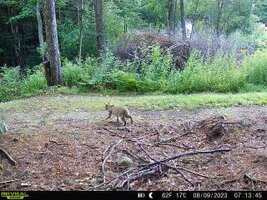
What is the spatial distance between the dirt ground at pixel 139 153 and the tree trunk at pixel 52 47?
4.20 m

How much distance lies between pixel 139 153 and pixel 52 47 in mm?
6993

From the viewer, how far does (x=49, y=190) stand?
4.73 metres

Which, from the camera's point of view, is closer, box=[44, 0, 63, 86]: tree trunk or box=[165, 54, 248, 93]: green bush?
box=[165, 54, 248, 93]: green bush

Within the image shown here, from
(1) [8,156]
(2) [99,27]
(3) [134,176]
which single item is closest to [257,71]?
(3) [134,176]

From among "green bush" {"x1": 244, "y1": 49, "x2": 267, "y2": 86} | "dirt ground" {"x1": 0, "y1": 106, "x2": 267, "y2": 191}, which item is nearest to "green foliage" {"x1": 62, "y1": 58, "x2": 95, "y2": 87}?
"dirt ground" {"x1": 0, "y1": 106, "x2": 267, "y2": 191}

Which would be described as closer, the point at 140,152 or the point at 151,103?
the point at 140,152

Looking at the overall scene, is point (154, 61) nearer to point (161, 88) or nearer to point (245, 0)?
point (161, 88)

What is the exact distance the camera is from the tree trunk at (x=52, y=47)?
1173cm

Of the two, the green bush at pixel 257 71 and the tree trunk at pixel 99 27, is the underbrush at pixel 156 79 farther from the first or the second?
the tree trunk at pixel 99 27

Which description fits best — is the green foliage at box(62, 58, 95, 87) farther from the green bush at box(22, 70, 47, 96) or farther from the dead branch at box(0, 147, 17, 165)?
the dead branch at box(0, 147, 17, 165)

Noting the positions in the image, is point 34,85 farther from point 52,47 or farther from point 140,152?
point 140,152

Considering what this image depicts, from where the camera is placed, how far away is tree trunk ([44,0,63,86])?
11.7 metres

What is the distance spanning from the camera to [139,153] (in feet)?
19.5

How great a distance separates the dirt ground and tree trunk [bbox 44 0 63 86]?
4.20 meters
